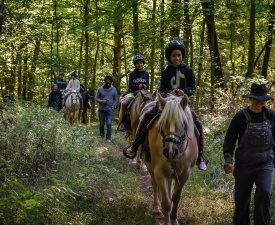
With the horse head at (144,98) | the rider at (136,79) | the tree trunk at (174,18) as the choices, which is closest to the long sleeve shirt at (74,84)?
the tree trunk at (174,18)

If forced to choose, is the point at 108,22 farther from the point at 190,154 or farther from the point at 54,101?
the point at 190,154

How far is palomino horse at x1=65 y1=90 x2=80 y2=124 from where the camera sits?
50.2 ft

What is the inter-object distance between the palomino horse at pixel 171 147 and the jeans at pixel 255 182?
0.77 m

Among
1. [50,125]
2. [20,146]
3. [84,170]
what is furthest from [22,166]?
[50,125]

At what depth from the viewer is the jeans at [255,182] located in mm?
3670

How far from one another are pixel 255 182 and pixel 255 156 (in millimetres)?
365

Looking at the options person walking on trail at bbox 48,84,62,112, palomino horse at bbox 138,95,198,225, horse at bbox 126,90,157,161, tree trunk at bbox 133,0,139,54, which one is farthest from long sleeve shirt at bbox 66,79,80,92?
palomino horse at bbox 138,95,198,225

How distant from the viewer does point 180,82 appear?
5391 millimetres

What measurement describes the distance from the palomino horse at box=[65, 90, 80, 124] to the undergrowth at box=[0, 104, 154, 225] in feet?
24.8

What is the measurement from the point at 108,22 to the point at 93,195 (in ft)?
39.9

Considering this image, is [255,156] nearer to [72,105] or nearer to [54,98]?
[72,105]

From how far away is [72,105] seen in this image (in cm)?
1540

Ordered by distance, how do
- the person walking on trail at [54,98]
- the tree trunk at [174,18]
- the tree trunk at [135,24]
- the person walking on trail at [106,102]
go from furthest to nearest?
1. the person walking on trail at [54,98]
2. the tree trunk at [135,24]
3. the person walking on trail at [106,102]
4. the tree trunk at [174,18]

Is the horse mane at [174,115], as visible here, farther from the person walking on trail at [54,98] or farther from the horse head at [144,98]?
the person walking on trail at [54,98]
